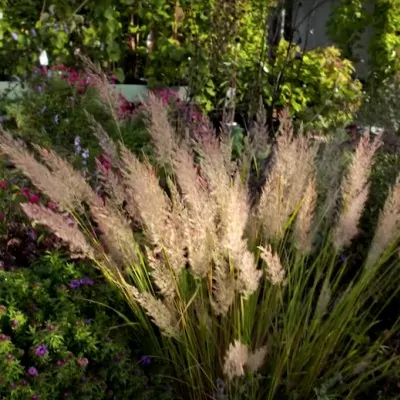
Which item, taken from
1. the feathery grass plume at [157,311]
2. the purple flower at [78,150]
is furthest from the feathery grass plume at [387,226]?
the purple flower at [78,150]

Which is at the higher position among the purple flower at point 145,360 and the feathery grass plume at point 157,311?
the feathery grass plume at point 157,311

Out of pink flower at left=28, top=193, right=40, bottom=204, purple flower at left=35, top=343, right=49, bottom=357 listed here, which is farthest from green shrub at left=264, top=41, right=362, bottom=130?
purple flower at left=35, top=343, right=49, bottom=357

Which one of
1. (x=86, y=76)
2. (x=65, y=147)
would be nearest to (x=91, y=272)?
(x=65, y=147)

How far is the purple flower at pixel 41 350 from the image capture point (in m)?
2.33

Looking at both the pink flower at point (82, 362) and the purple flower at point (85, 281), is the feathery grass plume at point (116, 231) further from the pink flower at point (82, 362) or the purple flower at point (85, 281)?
the pink flower at point (82, 362)

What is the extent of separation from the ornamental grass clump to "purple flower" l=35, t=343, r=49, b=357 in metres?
0.32

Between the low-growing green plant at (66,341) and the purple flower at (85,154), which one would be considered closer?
the low-growing green plant at (66,341)

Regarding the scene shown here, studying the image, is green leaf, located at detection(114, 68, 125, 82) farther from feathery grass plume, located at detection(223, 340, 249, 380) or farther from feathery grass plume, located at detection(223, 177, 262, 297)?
feathery grass plume, located at detection(223, 340, 249, 380)

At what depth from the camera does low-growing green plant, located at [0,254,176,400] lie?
2338 millimetres

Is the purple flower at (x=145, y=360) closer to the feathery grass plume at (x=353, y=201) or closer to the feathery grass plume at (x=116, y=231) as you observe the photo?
the feathery grass plume at (x=116, y=231)

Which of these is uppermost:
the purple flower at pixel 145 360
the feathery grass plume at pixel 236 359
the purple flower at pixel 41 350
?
the feathery grass plume at pixel 236 359

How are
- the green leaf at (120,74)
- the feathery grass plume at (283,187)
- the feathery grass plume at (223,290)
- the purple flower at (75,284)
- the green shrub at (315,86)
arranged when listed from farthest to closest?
1. the green leaf at (120,74)
2. the green shrub at (315,86)
3. the purple flower at (75,284)
4. the feathery grass plume at (283,187)
5. the feathery grass plume at (223,290)

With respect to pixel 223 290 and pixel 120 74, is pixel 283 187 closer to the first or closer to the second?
pixel 223 290

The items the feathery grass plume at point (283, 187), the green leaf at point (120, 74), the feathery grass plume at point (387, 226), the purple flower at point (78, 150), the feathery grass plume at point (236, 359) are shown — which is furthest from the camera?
the green leaf at point (120, 74)
